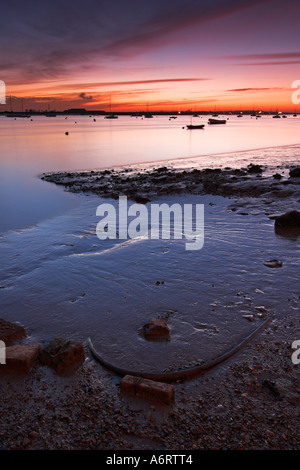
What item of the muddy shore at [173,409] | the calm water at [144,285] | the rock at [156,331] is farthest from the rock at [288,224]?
the rock at [156,331]

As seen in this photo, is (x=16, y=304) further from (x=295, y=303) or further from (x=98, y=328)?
(x=295, y=303)

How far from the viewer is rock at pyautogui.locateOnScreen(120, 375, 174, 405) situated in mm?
3691

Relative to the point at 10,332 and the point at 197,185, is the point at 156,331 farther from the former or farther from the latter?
the point at 197,185

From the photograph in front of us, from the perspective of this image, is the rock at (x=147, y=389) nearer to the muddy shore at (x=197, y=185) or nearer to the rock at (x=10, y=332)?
the rock at (x=10, y=332)

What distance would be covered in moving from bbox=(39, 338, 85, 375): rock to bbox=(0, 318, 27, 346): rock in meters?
0.69

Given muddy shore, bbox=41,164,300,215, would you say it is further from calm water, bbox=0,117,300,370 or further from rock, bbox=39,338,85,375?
rock, bbox=39,338,85,375

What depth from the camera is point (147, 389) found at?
3.76m

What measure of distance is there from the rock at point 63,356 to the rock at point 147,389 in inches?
31.4

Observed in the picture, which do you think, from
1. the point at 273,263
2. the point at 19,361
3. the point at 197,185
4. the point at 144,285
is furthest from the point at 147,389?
the point at 197,185

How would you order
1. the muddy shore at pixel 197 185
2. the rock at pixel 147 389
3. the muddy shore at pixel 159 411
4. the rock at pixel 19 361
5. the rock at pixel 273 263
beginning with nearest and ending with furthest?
the muddy shore at pixel 159 411
the rock at pixel 147 389
the rock at pixel 19 361
the rock at pixel 273 263
the muddy shore at pixel 197 185

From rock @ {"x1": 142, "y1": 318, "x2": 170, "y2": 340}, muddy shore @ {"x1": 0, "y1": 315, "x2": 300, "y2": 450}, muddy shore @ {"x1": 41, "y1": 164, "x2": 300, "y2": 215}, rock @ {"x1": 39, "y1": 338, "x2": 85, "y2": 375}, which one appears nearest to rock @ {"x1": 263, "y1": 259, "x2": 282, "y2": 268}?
muddy shore @ {"x1": 0, "y1": 315, "x2": 300, "y2": 450}

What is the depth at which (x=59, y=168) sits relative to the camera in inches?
993

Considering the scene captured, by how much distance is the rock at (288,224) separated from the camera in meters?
9.71
